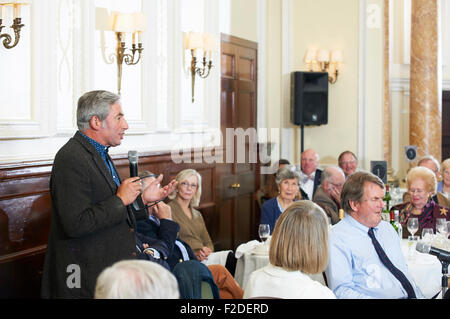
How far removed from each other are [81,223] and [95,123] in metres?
0.47

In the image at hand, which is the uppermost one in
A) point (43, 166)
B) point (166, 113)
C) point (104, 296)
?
point (166, 113)

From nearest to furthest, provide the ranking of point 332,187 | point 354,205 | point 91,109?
point 91,109
point 354,205
point 332,187

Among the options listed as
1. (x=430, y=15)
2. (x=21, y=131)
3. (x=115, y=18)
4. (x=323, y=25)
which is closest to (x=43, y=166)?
(x=21, y=131)

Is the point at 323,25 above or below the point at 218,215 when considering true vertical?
above

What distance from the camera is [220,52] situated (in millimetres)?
6469

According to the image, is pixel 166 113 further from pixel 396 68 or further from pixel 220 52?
pixel 396 68

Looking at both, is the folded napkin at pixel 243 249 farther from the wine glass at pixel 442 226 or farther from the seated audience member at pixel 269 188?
the seated audience member at pixel 269 188

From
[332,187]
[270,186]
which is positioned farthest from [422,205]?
[270,186]

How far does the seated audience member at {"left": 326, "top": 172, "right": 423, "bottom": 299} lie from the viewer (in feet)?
9.56

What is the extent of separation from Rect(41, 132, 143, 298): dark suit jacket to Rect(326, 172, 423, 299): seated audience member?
1026mm

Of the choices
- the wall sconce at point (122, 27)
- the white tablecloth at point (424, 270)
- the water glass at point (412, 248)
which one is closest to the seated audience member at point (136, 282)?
the white tablecloth at point (424, 270)

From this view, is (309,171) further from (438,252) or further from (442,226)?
(438,252)

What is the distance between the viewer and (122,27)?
179 inches

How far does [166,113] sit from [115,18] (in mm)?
1111
